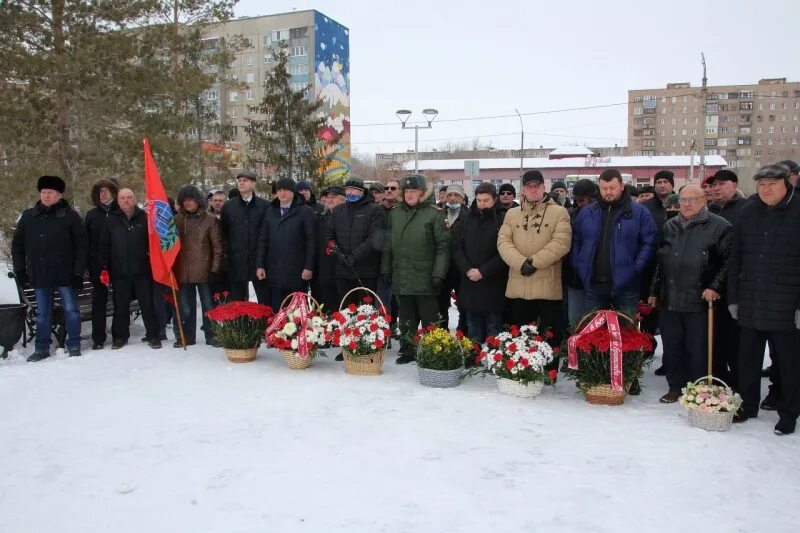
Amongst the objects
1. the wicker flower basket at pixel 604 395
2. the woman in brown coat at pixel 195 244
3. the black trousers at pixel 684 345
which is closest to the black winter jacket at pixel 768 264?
the black trousers at pixel 684 345

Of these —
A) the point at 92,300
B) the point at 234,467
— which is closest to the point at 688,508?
the point at 234,467

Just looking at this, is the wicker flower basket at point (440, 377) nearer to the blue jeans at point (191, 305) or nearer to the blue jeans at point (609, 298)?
the blue jeans at point (609, 298)

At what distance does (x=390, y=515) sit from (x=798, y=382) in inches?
128

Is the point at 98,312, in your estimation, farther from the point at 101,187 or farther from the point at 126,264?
the point at 101,187

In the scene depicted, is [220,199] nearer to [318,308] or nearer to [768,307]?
[318,308]

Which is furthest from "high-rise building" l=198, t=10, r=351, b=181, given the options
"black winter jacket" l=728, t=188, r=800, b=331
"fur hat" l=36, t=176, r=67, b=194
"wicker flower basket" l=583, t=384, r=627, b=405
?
"black winter jacket" l=728, t=188, r=800, b=331

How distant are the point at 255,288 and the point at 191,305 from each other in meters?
0.80

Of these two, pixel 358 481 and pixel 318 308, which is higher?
pixel 318 308

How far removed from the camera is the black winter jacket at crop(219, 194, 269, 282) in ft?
24.3

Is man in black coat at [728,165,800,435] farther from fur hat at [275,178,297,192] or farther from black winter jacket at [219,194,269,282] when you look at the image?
black winter jacket at [219,194,269,282]

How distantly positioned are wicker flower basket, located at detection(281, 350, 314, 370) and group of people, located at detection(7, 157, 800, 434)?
1041 mm

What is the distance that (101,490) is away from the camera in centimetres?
373

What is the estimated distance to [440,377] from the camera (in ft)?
18.9

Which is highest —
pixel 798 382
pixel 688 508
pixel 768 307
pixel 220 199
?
pixel 220 199
